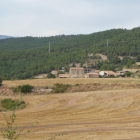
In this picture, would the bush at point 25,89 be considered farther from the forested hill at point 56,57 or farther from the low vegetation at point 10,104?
the forested hill at point 56,57

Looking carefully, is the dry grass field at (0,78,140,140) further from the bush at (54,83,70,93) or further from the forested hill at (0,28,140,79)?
the forested hill at (0,28,140,79)

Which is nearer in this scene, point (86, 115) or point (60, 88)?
point (86, 115)

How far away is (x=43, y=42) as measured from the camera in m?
186

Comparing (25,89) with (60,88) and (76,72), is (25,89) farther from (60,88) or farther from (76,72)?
(76,72)

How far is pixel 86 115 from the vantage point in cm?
2178

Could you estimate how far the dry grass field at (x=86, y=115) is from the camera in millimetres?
15782

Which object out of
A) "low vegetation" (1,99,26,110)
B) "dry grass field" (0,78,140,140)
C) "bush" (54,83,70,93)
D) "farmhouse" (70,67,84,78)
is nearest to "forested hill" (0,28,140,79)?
"farmhouse" (70,67,84,78)

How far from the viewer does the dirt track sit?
15.8m

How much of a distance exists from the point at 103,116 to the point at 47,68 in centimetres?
6094

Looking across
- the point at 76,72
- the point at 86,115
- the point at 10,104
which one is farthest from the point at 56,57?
the point at 86,115

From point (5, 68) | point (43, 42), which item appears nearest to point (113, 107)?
point (5, 68)

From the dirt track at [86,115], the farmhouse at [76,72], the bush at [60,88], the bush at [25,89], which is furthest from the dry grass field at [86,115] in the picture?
the farmhouse at [76,72]

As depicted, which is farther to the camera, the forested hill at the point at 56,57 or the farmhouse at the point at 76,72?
the forested hill at the point at 56,57

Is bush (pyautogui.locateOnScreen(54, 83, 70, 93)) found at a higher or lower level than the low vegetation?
higher
